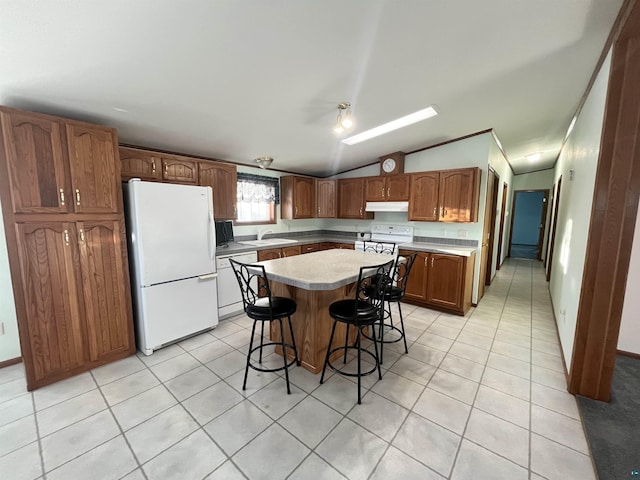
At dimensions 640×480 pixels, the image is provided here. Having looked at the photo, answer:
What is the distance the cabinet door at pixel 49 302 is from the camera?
6.47 feet

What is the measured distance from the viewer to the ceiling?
1.39 m

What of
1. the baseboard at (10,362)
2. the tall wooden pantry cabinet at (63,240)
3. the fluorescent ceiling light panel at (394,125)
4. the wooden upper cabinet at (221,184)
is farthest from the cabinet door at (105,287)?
the fluorescent ceiling light panel at (394,125)

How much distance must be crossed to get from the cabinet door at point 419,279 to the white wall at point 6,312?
14.1 ft

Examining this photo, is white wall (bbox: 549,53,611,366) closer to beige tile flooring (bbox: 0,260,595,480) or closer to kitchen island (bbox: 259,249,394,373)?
beige tile flooring (bbox: 0,260,595,480)

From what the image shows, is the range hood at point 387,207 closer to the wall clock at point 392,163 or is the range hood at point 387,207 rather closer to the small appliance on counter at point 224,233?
the wall clock at point 392,163

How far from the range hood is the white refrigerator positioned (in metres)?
2.62

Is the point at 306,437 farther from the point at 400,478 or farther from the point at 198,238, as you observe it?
the point at 198,238

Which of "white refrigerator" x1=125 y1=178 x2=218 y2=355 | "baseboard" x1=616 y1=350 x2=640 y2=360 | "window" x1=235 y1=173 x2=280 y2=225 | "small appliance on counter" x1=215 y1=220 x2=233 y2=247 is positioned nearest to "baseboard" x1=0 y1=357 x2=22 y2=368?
"white refrigerator" x1=125 y1=178 x2=218 y2=355

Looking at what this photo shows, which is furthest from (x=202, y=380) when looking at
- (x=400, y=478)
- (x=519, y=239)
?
(x=519, y=239)

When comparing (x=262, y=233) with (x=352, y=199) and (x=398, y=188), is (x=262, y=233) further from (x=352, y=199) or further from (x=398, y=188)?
(x=398, y=188)

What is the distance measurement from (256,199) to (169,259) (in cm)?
203

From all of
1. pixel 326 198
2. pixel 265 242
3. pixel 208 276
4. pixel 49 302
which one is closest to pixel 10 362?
pixel 49 302

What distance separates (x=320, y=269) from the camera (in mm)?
2205

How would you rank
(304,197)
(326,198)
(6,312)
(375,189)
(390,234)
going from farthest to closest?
(326,198) → (304,197) → (390,234) → (375,189) → (6,312)
